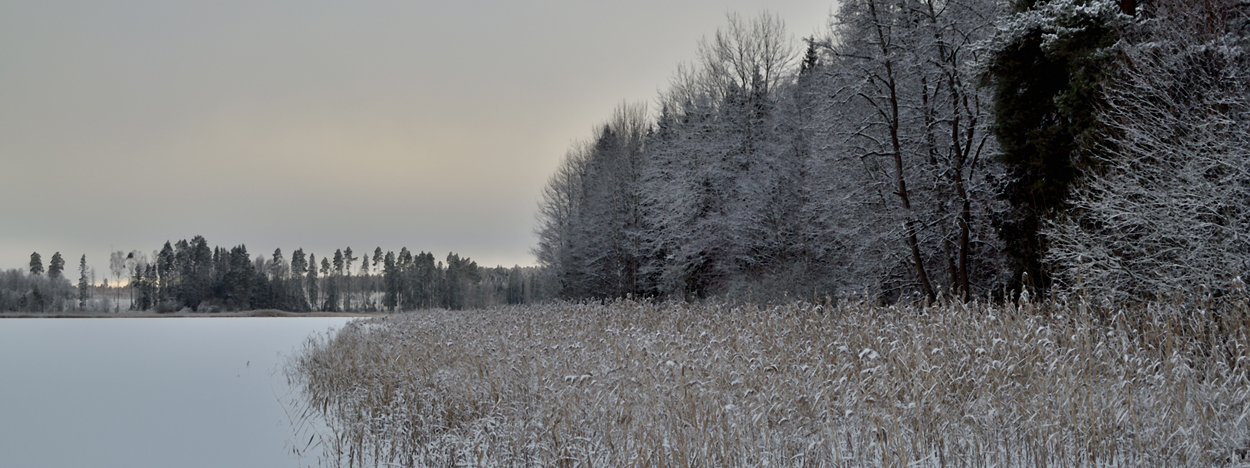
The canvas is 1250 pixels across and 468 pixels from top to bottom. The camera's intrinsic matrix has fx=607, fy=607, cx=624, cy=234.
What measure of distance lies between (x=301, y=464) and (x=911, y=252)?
11.6m

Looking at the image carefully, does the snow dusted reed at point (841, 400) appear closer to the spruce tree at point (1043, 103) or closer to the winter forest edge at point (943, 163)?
the winter forest edge at point (943, 163)

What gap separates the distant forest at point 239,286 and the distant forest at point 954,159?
30680 mm

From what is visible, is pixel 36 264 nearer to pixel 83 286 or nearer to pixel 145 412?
pixel 83 286

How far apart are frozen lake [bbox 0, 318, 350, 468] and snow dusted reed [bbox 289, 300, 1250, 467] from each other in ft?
2.90

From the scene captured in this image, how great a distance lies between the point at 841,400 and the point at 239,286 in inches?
2479

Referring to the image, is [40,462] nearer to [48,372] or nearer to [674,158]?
[48,372]

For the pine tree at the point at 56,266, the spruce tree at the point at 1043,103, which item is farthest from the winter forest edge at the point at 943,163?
the pine tree at the point at 56,266

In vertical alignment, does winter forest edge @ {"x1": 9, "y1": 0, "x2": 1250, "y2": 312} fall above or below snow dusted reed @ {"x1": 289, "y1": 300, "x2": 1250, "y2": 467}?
above

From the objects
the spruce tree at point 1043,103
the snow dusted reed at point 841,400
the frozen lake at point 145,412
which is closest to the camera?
the snow dusted reed at point 841,400

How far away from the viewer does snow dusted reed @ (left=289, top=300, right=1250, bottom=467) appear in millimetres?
3234

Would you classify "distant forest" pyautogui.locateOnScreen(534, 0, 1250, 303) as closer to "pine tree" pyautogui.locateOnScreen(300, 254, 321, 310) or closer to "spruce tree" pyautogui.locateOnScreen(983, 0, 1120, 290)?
"spruce tree" pyautogui.locateOnScreen(983, 0, 1120, 290)

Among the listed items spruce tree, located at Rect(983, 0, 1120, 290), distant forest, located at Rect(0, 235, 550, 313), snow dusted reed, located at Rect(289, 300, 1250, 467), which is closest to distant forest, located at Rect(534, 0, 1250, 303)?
spruce tree, located at Rect(983, 0, 1120, 290)

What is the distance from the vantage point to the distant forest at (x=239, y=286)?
55.2 metres

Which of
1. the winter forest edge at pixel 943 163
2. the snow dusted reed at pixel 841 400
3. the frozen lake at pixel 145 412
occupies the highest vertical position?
the winter forest edge at pixel 943 163
